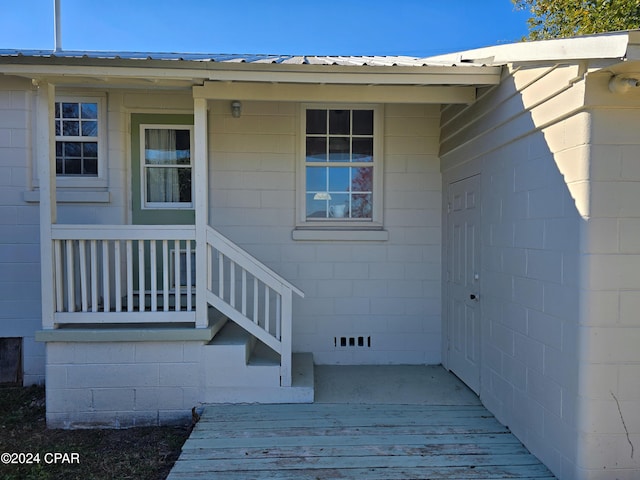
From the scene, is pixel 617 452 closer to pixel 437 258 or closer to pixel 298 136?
pixel 437 258

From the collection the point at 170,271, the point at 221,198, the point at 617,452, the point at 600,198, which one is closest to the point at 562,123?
the point at 600,198

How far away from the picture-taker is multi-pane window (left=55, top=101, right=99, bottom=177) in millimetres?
4645

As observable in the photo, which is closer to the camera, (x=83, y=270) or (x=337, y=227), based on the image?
(x=83, y=270)

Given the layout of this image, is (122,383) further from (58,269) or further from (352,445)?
(352,445)

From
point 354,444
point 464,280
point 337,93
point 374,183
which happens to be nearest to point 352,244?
point 374,183

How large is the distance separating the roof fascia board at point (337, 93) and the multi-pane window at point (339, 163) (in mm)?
1088

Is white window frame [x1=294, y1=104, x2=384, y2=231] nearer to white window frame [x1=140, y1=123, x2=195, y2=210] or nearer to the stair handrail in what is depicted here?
the stair handrail

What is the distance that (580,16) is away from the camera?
26.4 ft

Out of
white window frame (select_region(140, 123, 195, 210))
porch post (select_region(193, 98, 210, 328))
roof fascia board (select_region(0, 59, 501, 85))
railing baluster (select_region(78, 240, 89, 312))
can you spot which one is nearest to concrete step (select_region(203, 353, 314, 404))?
porch post (select_region(193, 98, 210, 328))

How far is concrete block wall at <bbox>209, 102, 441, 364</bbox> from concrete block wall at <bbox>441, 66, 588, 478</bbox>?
101 cm

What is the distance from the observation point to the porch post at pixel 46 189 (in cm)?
354

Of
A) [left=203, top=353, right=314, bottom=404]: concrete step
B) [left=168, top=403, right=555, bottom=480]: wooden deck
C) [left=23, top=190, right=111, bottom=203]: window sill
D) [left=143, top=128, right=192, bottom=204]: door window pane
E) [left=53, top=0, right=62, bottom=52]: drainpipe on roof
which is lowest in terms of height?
[left=168, top=403, right=555, bottom=480]: wooden deck

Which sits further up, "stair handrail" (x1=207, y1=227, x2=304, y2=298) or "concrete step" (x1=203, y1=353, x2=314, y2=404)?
"stair handrail" (x1=207, y1=227, x2=304, y2=298)

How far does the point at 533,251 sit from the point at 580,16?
7530 millimetres
